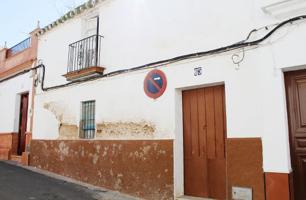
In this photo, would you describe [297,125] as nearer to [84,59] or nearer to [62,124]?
[84,59]

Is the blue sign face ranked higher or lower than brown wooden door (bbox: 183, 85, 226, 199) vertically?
higher

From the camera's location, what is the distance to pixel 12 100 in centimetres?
1203

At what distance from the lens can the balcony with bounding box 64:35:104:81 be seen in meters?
7.98

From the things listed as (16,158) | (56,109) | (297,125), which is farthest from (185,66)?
(16,158)

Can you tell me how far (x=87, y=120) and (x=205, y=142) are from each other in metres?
3.76

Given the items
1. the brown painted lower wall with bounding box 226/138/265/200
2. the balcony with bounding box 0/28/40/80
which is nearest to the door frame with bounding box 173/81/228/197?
the brown painted lower wall with bounding box 226/138/265/200

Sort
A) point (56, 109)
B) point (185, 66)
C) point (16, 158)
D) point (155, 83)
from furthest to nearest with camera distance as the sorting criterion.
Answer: point (16, 158) → point (56, 109) → point (155, 83) → point (185, 66)

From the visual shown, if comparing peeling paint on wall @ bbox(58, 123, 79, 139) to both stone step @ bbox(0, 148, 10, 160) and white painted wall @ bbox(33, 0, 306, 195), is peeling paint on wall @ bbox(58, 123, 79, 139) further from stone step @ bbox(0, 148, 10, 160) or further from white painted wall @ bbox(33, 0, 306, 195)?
stone step @ bbox(0, 148, 10, 160)

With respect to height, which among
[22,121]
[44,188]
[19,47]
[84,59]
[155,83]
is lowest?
[44,188]

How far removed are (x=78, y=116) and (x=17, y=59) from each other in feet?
17.1

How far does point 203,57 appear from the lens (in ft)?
19.0

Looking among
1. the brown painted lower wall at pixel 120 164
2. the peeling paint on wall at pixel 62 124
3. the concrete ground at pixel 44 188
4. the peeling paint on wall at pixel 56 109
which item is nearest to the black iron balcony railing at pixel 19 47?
the peeling paint on wall at pixel 56 109

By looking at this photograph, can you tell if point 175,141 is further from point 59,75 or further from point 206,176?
point 59,75

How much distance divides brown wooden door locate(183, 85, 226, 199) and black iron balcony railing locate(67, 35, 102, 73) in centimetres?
312
